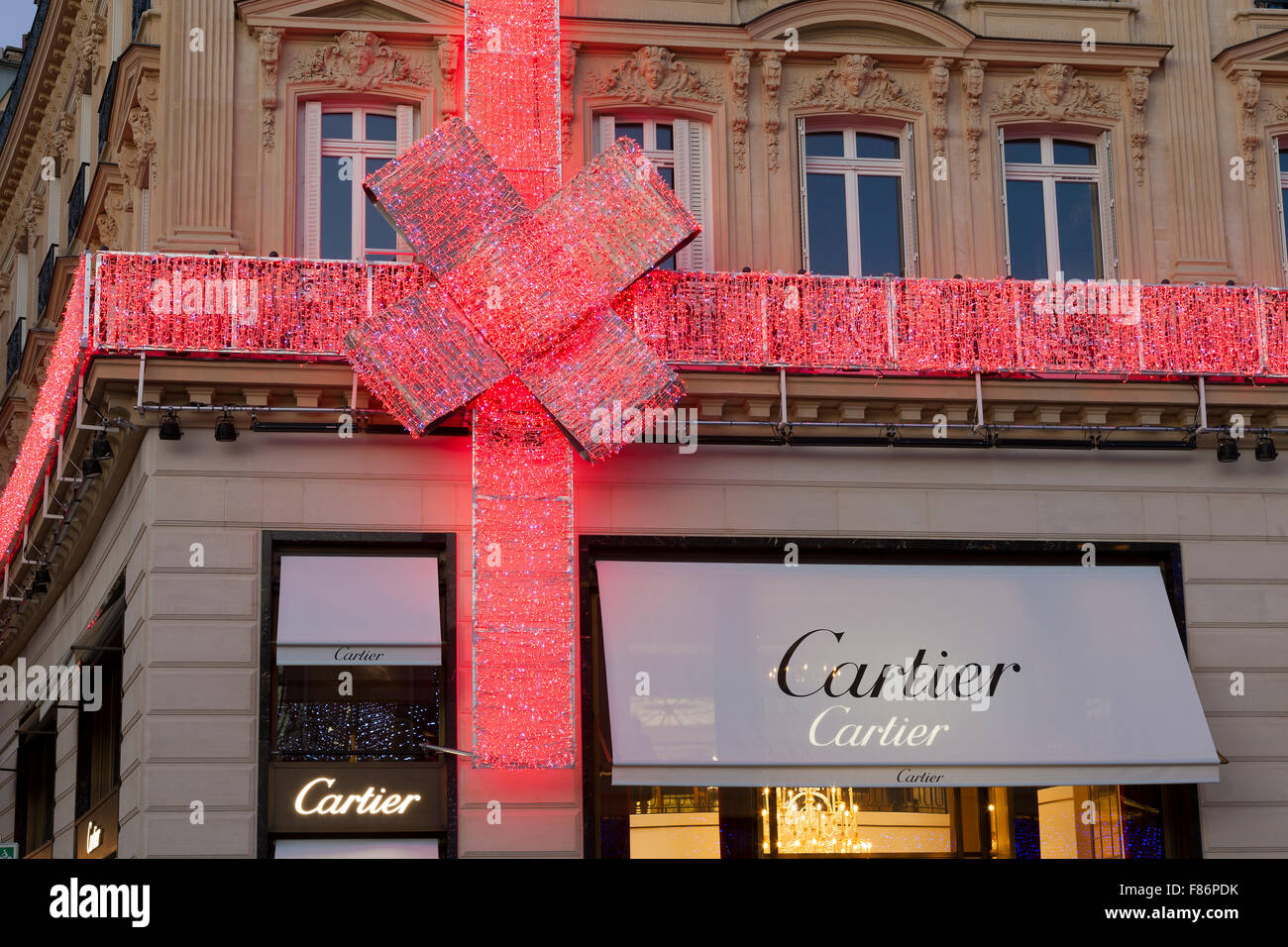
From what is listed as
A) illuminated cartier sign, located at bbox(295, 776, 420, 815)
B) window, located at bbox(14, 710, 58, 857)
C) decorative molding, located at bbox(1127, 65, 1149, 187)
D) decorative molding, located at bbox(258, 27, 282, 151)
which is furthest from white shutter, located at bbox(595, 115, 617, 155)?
window, located at bbox(14, 710, 58, 857)

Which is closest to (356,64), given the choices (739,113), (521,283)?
(521,283)

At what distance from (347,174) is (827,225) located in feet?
16.6

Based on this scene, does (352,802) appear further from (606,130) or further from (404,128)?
(606,130)

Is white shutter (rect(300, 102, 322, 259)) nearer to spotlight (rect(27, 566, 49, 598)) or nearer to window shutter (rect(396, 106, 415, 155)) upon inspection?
window shutter (rect(396, 106, 415, 155))

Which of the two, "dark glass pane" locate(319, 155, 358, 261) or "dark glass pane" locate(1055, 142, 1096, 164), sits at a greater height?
"dark glass pane" locate(1055, 142, 1096, 164)

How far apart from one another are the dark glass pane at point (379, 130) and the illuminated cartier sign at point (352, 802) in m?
6.65

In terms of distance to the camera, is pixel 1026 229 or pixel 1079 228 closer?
pixel 1026 229

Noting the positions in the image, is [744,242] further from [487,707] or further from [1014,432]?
[487,707]

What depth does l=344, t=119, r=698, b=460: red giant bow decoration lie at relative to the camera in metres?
18.2

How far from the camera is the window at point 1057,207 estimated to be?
2083 centimetres

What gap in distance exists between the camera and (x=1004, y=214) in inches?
814

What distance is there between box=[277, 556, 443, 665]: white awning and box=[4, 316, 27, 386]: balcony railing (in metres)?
12.8

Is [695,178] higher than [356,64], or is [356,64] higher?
[356,64]

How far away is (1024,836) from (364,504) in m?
7.23
